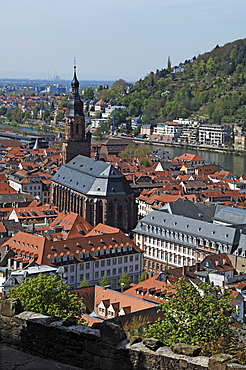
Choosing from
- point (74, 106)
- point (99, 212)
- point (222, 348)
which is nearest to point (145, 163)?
point (74, 106)

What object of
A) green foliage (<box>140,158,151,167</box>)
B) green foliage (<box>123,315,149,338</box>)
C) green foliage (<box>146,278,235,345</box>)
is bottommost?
green foliage (<box>140,158,151,167</box>)

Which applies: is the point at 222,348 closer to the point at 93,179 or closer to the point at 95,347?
the point at 95,347

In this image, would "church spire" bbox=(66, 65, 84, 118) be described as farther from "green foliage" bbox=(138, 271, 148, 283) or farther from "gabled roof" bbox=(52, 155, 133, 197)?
"green foliage" bbox=(138, 271, 148, 283)

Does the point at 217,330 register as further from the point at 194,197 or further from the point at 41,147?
the point at 41,147

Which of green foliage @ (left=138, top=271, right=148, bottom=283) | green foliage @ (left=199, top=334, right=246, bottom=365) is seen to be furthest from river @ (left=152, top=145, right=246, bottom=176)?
green foliage @ (left=199, top=334, right=246, bottom=365)

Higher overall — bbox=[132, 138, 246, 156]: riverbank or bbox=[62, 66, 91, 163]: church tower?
bbox=[62, 66, 91, 163]: church tower
